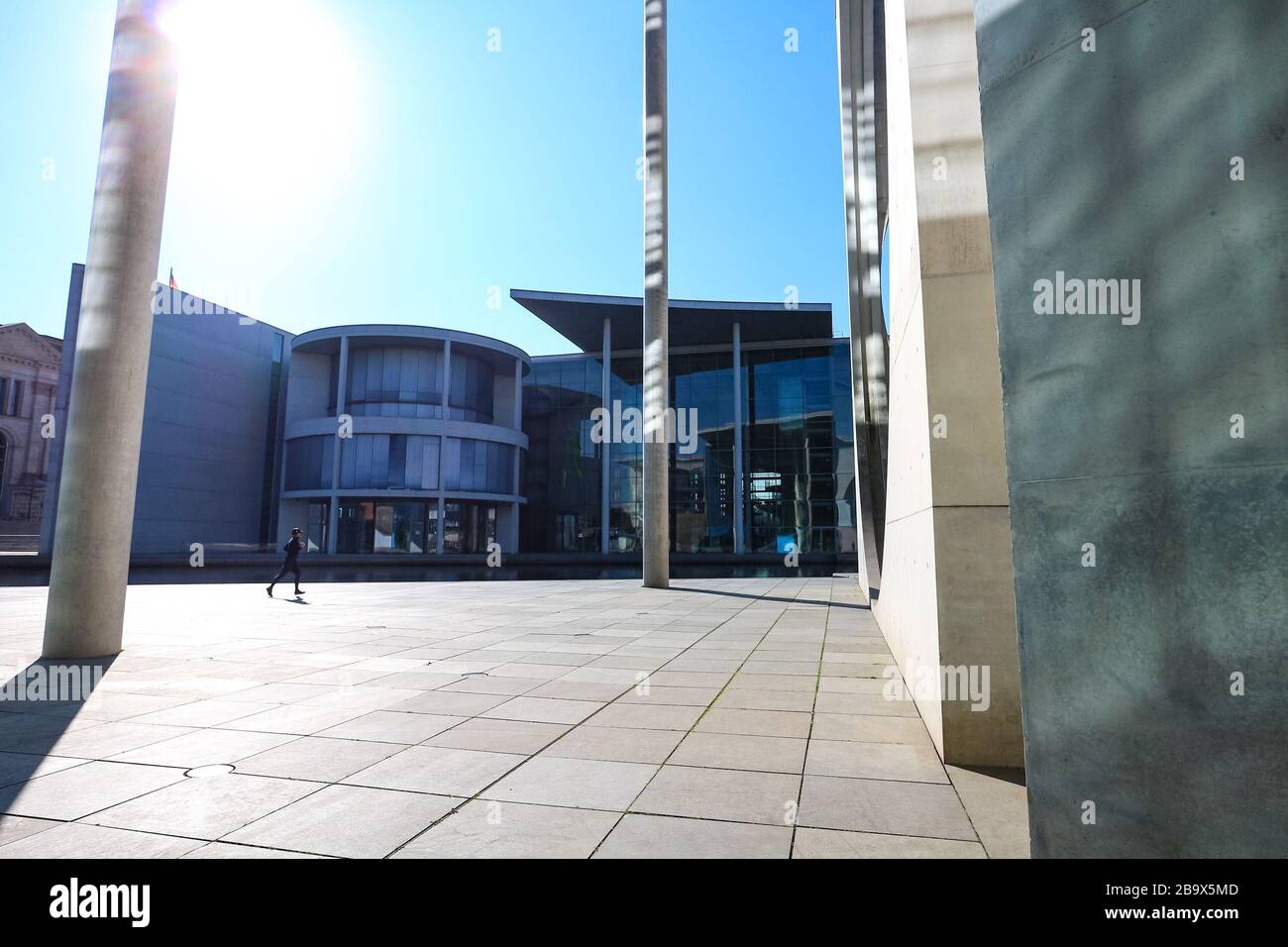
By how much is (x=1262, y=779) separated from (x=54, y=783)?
5.75m

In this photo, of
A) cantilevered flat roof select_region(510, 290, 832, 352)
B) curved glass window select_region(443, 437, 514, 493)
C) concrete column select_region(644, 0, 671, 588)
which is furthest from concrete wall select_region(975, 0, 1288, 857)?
curved glass window select_region(443, 437, 514, 493)

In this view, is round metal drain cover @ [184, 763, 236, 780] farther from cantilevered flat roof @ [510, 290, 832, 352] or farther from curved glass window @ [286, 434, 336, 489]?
curved glass window @ [286, 434, 336, 489]

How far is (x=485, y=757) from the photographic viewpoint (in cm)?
480

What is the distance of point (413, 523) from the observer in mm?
44000

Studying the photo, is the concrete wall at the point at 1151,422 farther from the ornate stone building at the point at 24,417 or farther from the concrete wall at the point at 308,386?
the ornate stone building at the point at 24,417

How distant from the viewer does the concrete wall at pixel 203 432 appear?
143ft

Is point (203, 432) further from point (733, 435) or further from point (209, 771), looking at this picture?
point (209, 771)

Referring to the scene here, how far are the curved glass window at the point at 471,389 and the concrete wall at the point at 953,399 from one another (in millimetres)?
42322

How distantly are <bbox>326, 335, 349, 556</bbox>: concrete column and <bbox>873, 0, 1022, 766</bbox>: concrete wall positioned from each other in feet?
140

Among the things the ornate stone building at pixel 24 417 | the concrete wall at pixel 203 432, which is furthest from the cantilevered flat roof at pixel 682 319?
the ornate stone building at pixel 24 417

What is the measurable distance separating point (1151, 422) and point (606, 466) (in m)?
44.5

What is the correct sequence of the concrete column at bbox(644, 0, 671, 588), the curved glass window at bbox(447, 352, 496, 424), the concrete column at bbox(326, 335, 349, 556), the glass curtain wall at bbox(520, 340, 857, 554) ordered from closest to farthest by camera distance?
1. the concrete column at bbox(644, 0, 671, 588)
2. the concrete column at bbox(326, 335, 349, 556)
3. the glass curtain wall at bbox(520, 340, 857, 554)
4. the curved glass window at bbox(447, 352, 496, 424)

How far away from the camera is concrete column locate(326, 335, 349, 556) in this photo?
4362 cm

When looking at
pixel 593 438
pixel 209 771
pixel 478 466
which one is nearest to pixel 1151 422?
pixel 209 771
